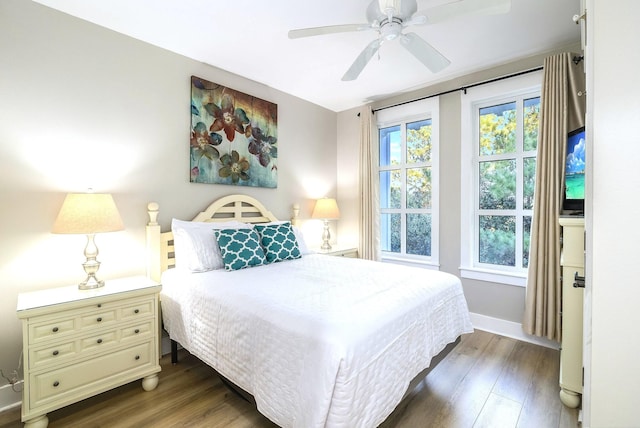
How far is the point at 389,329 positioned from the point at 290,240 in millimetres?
1552

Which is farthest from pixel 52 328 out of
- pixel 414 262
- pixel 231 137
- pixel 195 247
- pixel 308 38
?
pixel 414 262

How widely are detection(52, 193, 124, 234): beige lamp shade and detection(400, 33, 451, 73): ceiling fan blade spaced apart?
7.05ft

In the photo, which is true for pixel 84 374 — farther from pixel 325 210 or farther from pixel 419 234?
pixel 419 234

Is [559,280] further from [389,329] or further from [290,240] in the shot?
[290,240]

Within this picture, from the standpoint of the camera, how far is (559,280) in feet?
7.91

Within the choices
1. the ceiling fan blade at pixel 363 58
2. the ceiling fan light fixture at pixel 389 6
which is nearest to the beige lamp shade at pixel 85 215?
the ceiling fan blade at pixel 363 58

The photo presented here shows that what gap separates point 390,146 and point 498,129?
1.24 m

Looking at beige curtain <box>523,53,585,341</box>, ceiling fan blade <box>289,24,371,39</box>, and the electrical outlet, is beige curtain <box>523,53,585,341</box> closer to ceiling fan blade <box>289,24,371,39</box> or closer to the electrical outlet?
ceiling fan blade <box>289,24,371,39</box>

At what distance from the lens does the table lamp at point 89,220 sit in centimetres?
181

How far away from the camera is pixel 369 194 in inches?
147

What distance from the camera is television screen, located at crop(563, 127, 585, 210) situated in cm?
207

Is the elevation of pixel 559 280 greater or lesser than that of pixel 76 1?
lesser

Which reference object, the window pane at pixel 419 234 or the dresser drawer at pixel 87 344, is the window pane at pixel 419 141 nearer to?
the window pane at pixel 419 234

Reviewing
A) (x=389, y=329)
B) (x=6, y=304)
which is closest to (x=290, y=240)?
(x=389, y=329)
